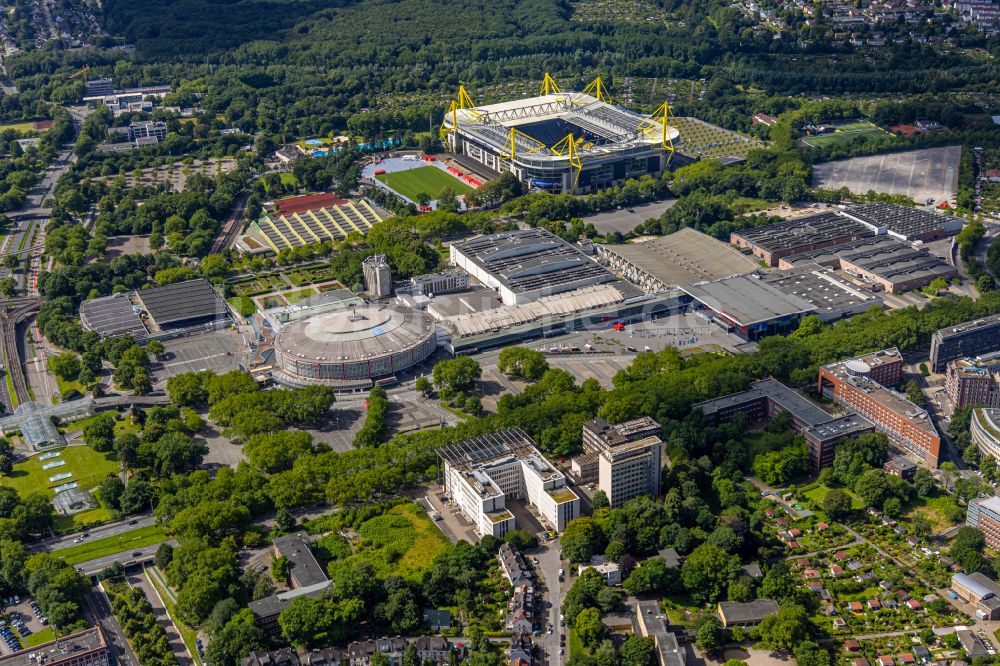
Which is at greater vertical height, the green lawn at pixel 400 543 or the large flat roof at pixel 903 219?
the large flat roof at pixel 903 219

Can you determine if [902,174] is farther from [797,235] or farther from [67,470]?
[67,470]

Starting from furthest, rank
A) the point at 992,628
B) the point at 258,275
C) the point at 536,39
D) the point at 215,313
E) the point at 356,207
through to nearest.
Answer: the point at 536,39 < the point at 356,207 < the point at 258,275 < the point at 215,313 < the point at 992,628

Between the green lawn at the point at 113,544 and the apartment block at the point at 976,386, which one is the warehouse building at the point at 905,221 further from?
the green lawn at the point at 113,544

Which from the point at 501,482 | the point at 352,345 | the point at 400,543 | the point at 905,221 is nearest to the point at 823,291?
the point at 905,221

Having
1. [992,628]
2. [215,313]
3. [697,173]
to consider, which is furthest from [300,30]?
[992,628]

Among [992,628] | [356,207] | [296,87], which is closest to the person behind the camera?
[992,628]

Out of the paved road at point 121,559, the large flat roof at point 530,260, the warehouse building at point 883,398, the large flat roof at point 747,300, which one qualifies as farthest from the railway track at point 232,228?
the warehouse building at point 883,398

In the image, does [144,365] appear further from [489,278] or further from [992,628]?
[992,628]
